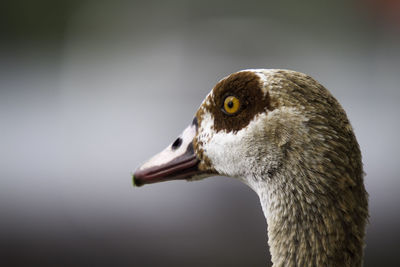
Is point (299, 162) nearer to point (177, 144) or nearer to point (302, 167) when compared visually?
point (302, 167)

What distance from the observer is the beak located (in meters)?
1.02

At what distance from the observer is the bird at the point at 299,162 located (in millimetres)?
847

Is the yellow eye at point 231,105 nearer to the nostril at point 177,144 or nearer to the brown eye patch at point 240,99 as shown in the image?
the brown eye patch at point 240,99

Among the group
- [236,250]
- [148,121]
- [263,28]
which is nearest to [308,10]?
[263,28]

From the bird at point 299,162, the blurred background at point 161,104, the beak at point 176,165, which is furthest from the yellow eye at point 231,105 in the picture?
the blurred background at point 161,104

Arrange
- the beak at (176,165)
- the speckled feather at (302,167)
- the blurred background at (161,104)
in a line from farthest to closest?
1. the blurred background at (161,104)
2. the beak at (176,165)
3. the speckled feather at (302,167)

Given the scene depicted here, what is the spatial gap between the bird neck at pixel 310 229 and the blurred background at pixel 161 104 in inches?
79.0

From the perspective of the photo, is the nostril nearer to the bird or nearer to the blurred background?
the bird

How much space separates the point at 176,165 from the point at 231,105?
7.0 inches

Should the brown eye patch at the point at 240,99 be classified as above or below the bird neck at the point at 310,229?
above

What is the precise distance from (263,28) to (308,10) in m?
0.58

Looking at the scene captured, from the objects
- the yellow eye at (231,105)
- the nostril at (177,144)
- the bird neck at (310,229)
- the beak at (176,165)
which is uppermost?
the yellow eye at (231,105)

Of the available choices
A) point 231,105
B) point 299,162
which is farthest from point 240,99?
point 299,162

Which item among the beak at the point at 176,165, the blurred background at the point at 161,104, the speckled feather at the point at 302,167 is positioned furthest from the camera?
the blurred background at the point at 161,104
